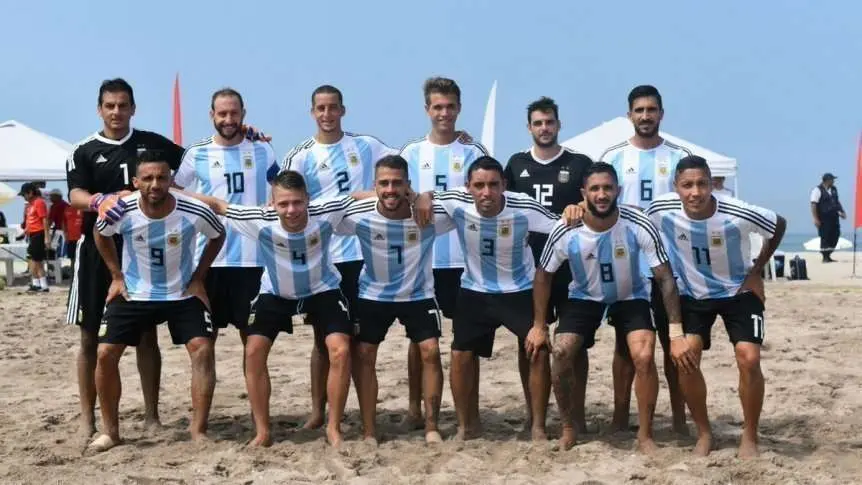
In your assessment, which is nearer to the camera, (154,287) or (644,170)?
(154,287)

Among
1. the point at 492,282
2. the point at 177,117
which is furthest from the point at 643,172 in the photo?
the point at 177,117

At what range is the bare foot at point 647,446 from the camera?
16.6 ft

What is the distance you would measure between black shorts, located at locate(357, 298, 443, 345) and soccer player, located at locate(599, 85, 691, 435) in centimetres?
Answer: 116

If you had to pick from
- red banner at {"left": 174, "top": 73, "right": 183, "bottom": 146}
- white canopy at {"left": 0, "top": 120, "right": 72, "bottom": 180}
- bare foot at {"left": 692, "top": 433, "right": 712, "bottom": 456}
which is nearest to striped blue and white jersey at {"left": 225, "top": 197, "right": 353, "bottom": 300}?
bare foot at {"left": 692, "top": 433, "right": 712, "bottom": 456}

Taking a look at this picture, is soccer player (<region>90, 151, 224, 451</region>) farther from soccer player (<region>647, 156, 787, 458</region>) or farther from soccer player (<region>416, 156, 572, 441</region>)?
soccer player (<region>647, 156, 787, 458</region>)

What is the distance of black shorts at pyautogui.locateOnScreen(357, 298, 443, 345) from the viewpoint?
5520 millimetres

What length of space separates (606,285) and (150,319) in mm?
2631

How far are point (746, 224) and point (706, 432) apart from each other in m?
1.16

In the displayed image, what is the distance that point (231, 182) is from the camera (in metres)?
5.77

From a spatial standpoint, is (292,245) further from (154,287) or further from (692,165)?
(692,165)

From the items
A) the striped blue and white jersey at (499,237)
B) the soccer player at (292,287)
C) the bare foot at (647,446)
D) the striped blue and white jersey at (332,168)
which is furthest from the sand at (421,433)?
the striped blue and white jersey at (332,168)

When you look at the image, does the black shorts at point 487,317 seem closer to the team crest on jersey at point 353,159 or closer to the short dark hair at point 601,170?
the short dark hair at point 601,170

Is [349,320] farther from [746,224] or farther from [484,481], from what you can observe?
[746,224]

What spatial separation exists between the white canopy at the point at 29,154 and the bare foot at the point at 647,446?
13.9 m
